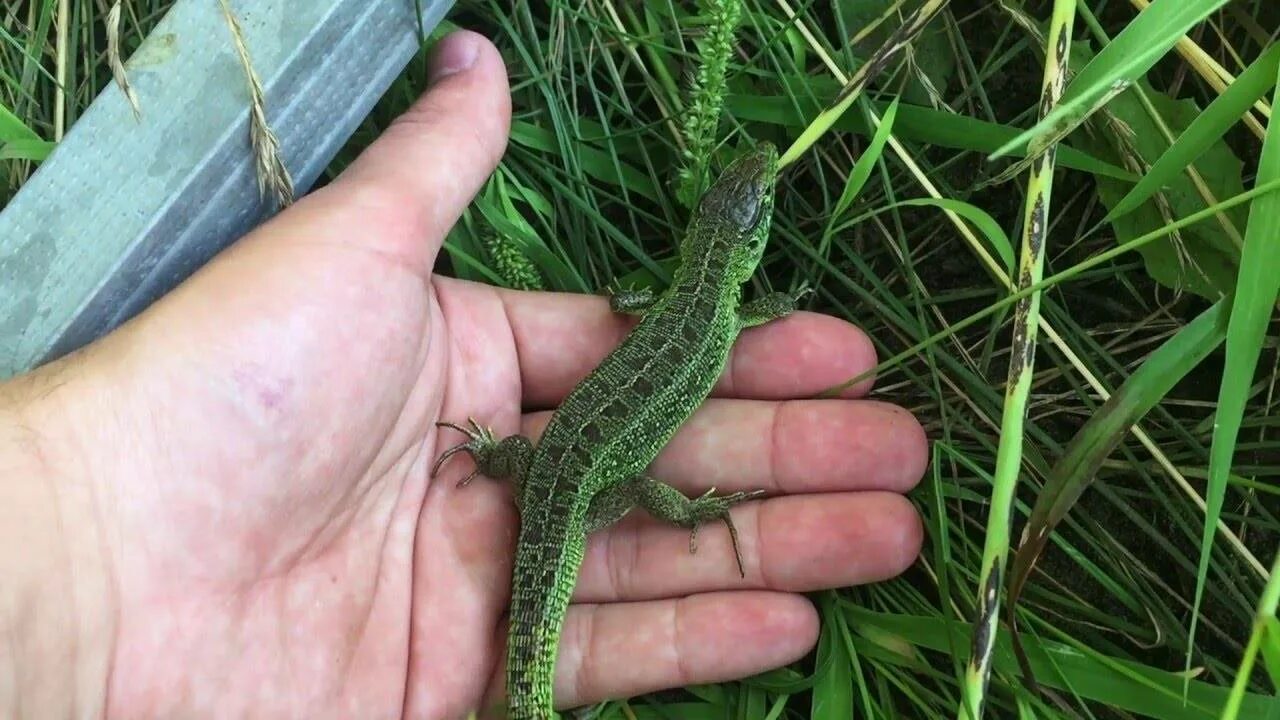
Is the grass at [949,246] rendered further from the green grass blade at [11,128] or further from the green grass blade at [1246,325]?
the green grass blade at [1246,325]

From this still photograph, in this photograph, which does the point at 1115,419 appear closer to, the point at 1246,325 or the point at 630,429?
the point at 1246,325

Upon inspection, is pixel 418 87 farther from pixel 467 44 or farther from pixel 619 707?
pixel 619 707

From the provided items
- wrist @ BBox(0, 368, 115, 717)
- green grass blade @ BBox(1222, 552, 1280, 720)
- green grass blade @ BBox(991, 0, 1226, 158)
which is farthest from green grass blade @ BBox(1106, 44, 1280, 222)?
wrist @ BBox(0, 368, 115, 717)

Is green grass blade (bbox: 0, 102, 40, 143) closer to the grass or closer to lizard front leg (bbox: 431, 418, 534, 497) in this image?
the grass

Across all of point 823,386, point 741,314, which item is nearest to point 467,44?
point 741,314

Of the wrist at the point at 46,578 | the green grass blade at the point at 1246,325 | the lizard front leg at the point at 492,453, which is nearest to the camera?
the green grass blade at the point at 1246,325

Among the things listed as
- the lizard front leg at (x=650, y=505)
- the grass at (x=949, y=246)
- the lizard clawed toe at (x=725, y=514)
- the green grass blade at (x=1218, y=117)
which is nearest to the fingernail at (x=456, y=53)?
the grass at (x=949, y=246)
